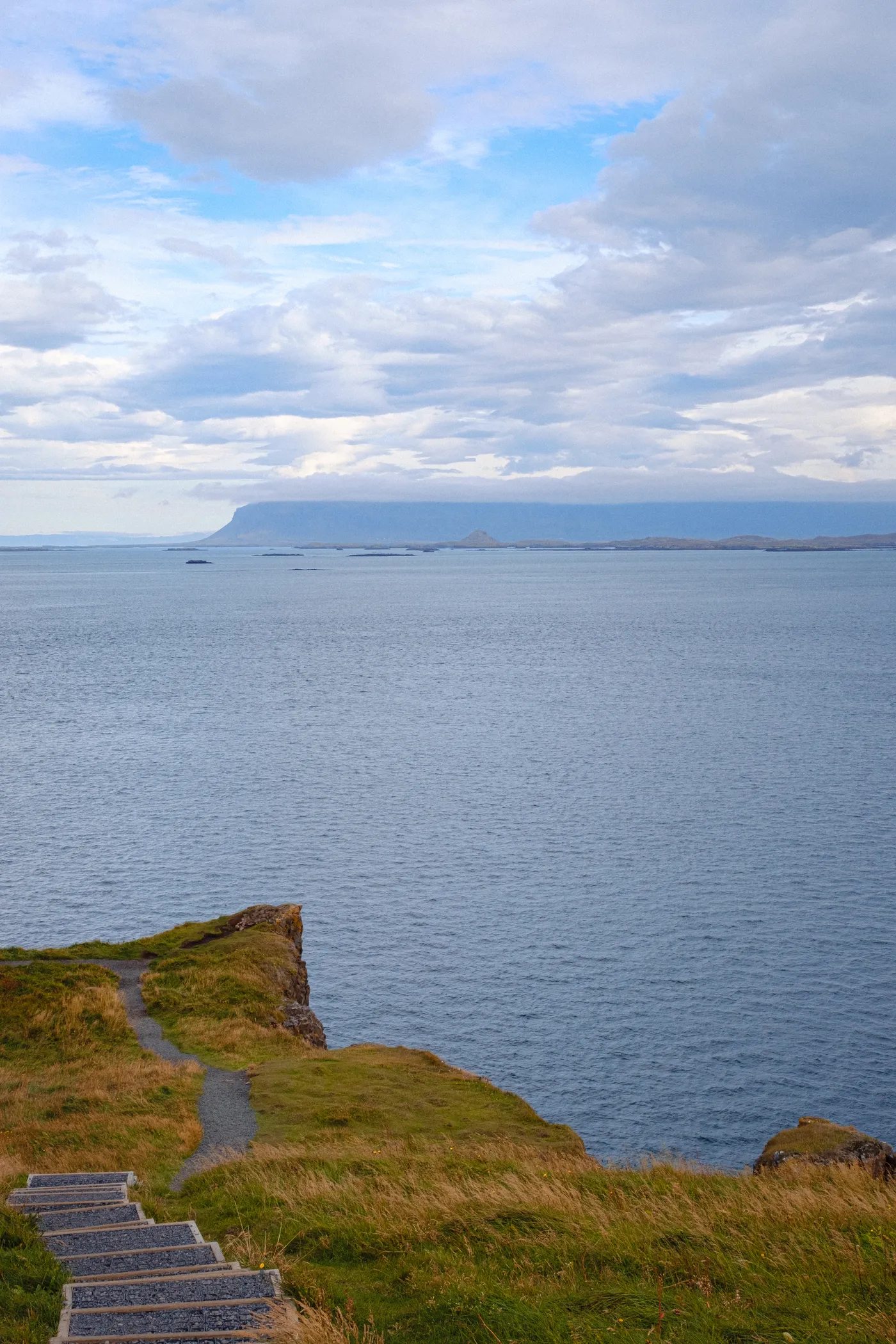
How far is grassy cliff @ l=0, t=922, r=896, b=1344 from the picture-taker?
11.7m

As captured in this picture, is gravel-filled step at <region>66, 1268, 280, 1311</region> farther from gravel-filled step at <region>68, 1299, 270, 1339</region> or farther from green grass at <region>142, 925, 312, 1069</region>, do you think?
green grass at <region>142, 925, 312, 1069</region>

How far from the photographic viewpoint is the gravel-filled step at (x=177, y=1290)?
478 inches

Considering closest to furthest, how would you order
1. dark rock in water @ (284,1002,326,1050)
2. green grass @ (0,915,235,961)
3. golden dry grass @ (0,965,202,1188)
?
golden dry grass @ (0,965,202,1188) < dark rock in water @ (284,1002,326,1050) < green grass @ (0,915,235,961)

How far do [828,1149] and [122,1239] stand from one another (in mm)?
18210

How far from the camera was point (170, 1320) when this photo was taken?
11.4m

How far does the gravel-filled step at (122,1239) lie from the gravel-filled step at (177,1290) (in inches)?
67.8

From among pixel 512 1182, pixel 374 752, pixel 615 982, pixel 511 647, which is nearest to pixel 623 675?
pixel 511 647

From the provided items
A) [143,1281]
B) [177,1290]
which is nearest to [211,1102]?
[143,1281]

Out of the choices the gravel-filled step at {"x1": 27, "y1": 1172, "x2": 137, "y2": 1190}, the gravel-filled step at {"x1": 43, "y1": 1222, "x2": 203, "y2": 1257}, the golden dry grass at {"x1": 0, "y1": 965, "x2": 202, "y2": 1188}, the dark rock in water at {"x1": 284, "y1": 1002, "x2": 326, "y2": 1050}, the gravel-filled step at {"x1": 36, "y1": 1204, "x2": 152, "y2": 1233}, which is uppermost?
the gravel-filled step at {"x1": 43, "y1": 1222, "x2": 203, "y2": 1257}

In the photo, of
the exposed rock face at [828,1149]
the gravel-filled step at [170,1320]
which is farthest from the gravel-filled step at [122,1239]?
the exposed rock face at [828,1149]

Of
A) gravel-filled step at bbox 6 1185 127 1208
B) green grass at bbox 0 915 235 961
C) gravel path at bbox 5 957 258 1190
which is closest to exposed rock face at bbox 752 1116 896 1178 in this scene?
gravel path at bbox 5 957 258 1190

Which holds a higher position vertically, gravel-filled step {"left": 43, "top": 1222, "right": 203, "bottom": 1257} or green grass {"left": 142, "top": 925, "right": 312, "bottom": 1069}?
gravel-filled step {"left": 43, "top": 1222, "right": 203, "bottom": 1257}

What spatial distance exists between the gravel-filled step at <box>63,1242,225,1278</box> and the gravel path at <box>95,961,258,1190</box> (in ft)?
36.1

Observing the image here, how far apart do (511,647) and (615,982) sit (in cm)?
13554
